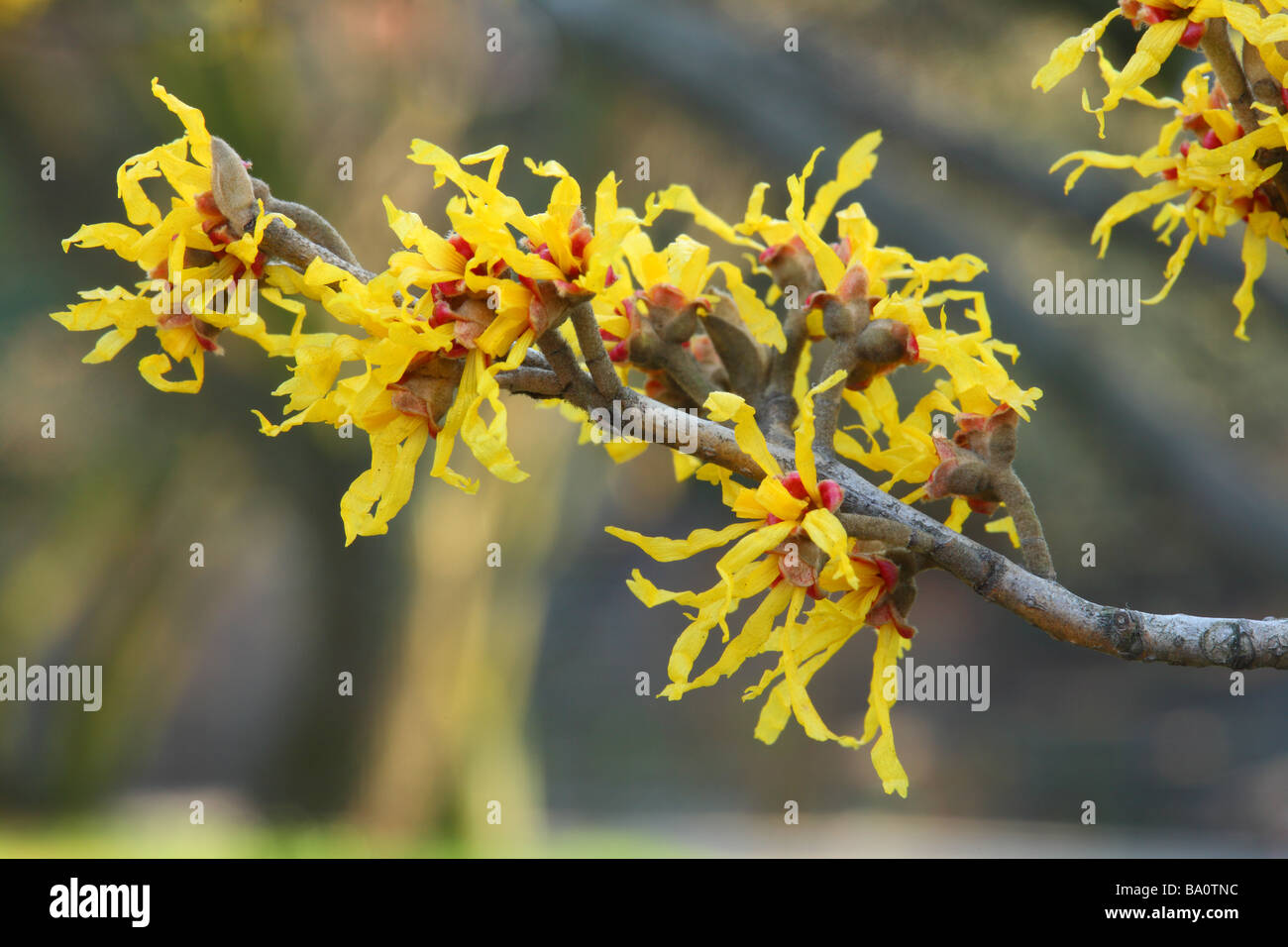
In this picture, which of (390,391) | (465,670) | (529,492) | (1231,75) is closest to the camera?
(390,391)

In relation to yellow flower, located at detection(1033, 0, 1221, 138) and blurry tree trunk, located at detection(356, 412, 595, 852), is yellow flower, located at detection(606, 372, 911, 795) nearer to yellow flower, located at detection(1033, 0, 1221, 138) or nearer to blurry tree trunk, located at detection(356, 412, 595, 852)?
yellow flower, located at detection(1033, 0, 1221, 138)

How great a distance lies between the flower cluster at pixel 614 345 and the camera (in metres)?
0.56

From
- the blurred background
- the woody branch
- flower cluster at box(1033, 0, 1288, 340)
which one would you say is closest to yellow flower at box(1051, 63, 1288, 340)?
flower cluster at box(1033, 0, 1288, 340)

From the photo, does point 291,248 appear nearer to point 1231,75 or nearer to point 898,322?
point 898,322

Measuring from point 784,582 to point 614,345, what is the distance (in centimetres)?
20

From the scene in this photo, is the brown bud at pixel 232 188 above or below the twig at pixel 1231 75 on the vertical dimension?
below

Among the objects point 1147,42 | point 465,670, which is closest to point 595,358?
point 1147,42

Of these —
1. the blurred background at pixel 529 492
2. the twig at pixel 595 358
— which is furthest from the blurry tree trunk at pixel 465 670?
the twig at pixel 595 358

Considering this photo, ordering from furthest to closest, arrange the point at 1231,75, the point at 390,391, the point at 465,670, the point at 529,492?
the point at 529,492 → the point at 465,670 → the point at 1231,75 → the point at 390,391

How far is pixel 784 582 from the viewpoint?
0.61 metres

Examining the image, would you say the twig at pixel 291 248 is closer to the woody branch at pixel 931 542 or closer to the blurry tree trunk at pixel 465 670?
the woody branch at pixel 931 542

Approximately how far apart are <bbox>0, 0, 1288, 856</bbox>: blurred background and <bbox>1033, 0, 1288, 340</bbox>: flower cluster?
1168 mm

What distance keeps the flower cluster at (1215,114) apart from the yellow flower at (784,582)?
0.27 m

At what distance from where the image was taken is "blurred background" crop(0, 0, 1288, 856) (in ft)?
7.57
